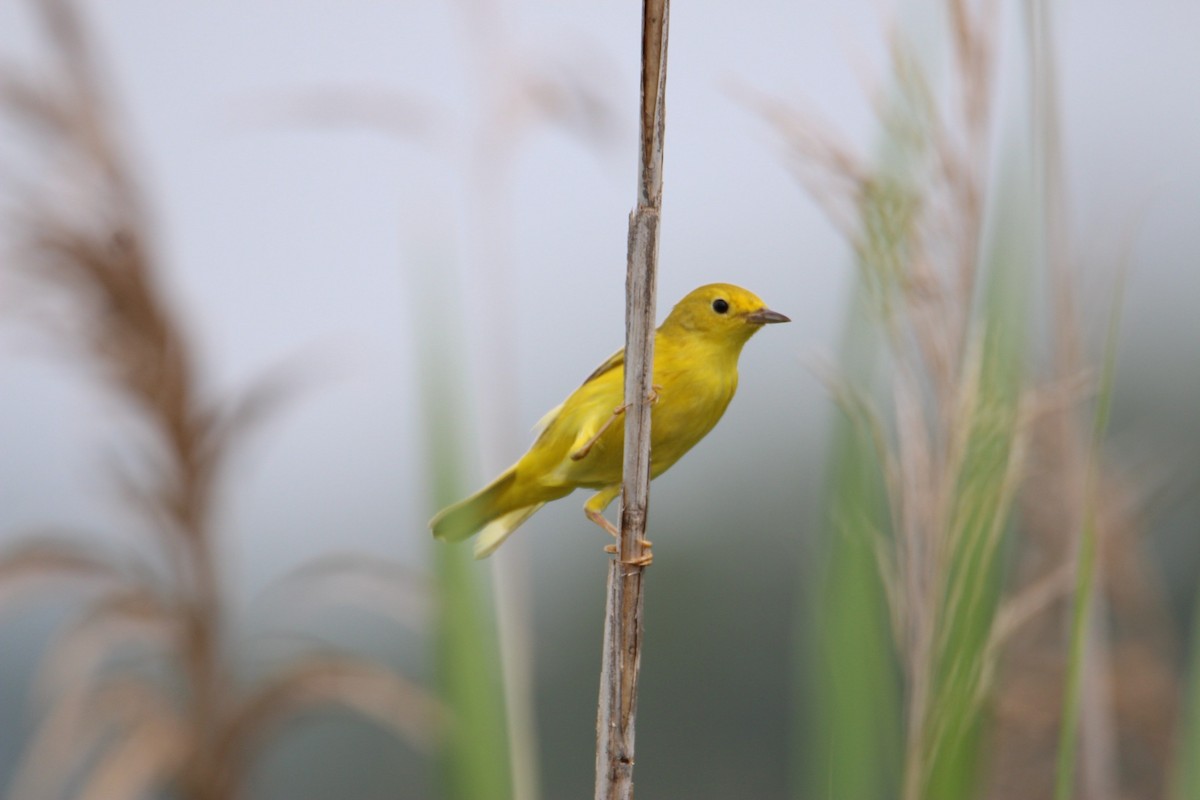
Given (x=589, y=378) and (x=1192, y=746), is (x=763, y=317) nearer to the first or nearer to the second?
(x=589, y=378)

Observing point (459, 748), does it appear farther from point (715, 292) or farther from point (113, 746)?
point (113, 746)

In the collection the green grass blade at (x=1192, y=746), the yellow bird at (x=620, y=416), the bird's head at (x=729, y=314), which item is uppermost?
the bird's head at (x=729, y=314)

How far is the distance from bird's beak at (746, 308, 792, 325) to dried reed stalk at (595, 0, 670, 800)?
1.14 feet

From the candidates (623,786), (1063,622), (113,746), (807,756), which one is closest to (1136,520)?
(1063,622)

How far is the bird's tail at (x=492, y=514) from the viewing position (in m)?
1.53

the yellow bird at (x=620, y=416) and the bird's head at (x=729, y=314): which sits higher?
the bird's head at (x=729, y=314)

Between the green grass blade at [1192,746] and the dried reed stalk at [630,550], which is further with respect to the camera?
the green grass blade at [1192,746]

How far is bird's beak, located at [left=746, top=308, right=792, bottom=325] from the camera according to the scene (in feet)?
4.57

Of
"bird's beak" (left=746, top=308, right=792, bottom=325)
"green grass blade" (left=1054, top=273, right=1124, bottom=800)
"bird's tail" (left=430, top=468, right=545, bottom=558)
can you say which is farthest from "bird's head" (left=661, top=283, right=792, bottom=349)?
"green grass blade" (left=1054, top=273, right=1124, bottom=800)

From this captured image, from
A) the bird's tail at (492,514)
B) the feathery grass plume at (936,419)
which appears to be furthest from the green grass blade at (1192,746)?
the bird's tail at (492,514)

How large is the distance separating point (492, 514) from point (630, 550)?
590 millimetres

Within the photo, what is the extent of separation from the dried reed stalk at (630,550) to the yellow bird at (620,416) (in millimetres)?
209

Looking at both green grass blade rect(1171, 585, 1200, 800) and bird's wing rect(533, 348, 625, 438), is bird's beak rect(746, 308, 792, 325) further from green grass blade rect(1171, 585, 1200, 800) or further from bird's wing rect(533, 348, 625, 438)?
green grass blade rect(1171, 585, 1200, 800)

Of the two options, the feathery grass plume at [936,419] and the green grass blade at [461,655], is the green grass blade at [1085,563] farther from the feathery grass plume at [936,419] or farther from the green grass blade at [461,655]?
the green grass blade at [461,655]
